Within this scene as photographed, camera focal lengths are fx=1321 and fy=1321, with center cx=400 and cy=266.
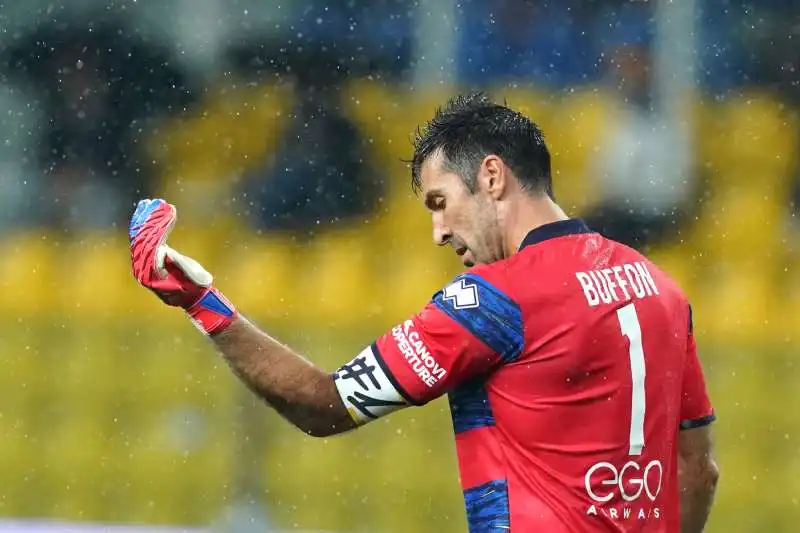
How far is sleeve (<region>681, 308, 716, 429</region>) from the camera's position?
2684mm

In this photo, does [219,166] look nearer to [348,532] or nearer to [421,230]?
[421,230]

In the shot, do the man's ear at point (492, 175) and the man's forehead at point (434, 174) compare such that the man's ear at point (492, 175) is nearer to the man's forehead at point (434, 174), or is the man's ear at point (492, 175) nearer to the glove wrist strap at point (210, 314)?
the man's forehead at point (434, 174)

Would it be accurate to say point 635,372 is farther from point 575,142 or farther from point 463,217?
point 575,142

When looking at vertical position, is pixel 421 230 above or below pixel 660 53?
below

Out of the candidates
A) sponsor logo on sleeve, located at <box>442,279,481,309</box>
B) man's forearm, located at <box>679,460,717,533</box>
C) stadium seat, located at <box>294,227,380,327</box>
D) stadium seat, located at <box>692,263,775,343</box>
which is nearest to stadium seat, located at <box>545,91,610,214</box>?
stadium seat, located at <box>692,263,775,343</box>

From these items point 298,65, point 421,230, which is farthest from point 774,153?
point 298,65

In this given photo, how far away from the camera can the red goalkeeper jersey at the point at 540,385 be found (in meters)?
2.36

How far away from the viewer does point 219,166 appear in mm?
6613

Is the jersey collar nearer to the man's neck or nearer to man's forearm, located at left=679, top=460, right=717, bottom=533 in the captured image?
the man's neck

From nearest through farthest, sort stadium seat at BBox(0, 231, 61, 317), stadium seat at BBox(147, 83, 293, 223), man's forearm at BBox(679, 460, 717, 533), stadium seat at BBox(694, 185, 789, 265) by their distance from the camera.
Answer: man's forearm at BBox(679, 460, 717, 533), stadium seat at BBox(694, 185, 789, 265), stadium seat at BBox(0, 231, 61, 317), stadium seat at BBox(147, 83, 293, 223)

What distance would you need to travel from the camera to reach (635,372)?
2.44 meters

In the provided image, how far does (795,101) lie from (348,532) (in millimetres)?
3026

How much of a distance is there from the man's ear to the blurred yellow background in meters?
3.20

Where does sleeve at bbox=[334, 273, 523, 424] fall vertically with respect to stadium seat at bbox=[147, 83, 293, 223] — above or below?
below
